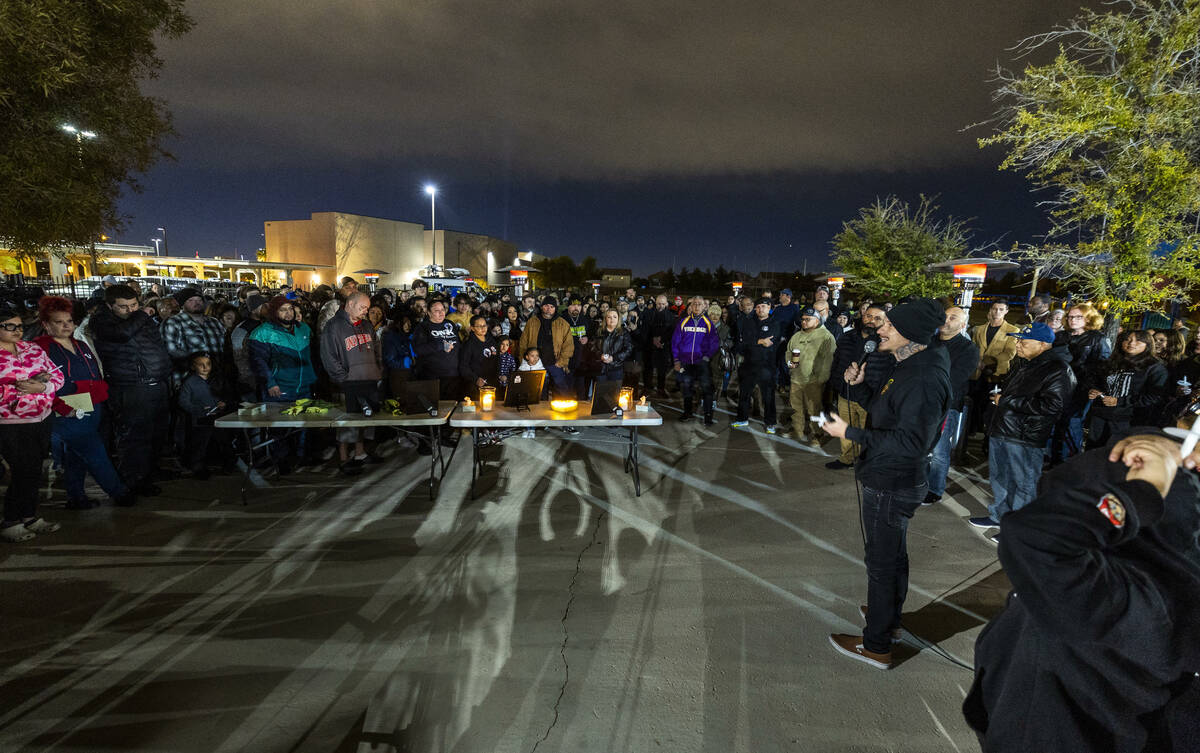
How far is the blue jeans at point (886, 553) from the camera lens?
273 centimetres

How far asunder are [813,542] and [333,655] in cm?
360

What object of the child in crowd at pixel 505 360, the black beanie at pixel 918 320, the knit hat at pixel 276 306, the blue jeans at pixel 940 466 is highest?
the knit hat at pixel 276 306

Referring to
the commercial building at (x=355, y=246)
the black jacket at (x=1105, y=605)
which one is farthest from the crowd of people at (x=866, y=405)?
the commercial building at (x=355, y=246)

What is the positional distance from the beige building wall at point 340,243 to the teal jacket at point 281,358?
4496 cm

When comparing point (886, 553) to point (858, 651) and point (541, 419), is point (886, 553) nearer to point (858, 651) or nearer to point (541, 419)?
point (858, 651)

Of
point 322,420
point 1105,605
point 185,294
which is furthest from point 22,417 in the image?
point 1105,605

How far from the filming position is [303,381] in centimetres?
599

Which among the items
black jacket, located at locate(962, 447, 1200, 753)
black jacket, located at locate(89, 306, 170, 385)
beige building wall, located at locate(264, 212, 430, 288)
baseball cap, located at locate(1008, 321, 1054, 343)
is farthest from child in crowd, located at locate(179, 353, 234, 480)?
beige building wall, located at locate(264, 212, 430, 288)

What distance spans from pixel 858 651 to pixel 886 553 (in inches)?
26.4

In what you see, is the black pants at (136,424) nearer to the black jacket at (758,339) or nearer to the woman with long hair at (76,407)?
the woman with long hair at (76,407)

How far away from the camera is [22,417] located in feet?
12.9

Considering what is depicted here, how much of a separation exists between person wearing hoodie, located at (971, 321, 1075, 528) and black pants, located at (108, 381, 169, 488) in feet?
24.9

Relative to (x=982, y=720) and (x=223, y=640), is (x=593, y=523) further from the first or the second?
(x=982, y=720)

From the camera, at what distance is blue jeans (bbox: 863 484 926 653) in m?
2.73
